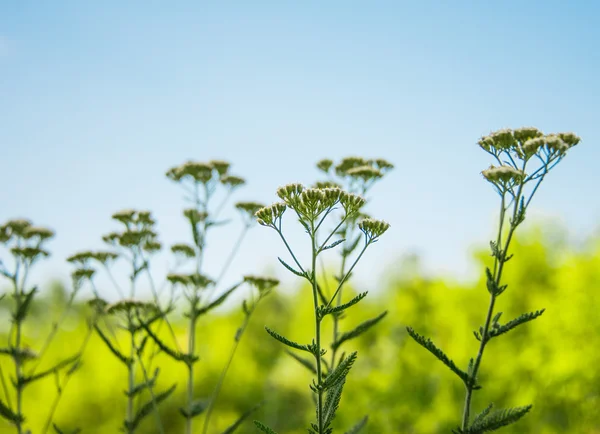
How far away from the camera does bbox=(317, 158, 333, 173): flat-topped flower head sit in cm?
585

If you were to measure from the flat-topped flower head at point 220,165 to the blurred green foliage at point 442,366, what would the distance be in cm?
749

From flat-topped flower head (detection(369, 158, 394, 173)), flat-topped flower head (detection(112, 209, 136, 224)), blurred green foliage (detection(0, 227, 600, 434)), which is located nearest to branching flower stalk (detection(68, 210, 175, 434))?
flat-topped flower head (detection(112, 209, 136, 224))

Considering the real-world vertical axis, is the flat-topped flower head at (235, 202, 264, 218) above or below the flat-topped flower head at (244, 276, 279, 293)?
above

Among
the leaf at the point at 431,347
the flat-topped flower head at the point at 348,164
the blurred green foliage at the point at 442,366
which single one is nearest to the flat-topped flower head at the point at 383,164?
the flat-topped flower head at the point at 348,164

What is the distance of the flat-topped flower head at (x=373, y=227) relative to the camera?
3.87m

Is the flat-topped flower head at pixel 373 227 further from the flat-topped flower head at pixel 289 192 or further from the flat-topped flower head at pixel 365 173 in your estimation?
the flat-topped flower head at pixel 365 173

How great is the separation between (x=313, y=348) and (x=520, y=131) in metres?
2.10

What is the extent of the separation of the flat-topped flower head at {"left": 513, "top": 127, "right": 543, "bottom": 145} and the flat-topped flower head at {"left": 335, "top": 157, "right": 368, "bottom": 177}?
6.10ft

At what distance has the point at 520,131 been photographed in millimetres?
4062

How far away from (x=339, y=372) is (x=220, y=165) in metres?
3.45

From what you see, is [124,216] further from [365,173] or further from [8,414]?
[365,173]

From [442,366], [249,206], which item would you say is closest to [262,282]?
[249,206]

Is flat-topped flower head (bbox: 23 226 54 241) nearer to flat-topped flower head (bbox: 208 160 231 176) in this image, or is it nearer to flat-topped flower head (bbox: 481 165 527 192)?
flat-topped flower head (bbox: 208 160 231 176)

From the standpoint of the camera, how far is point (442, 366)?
19797mm
